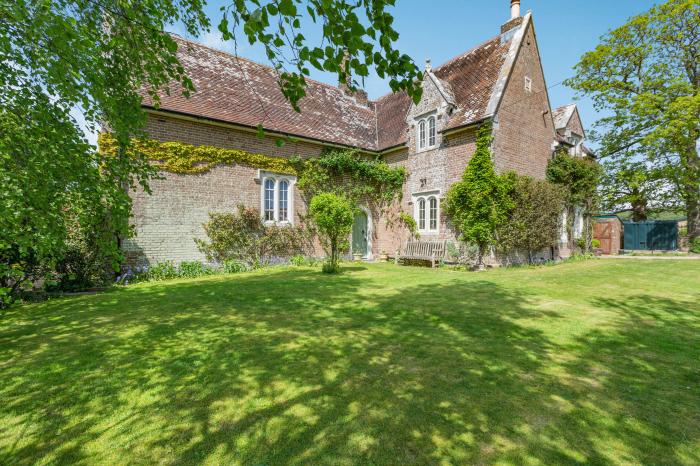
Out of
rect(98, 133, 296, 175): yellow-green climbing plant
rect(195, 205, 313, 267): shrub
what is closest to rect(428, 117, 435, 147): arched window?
rect(98, 133, 296, 175): yellow-green climbing plant

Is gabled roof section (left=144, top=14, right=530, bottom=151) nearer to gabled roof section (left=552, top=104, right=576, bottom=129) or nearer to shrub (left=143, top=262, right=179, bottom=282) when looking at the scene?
shrub (left=143, top=262, right=179, bottom=282)

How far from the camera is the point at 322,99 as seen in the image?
19766mm

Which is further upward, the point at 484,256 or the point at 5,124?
the point at 5,124

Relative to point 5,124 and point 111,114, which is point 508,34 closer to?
point 111,114

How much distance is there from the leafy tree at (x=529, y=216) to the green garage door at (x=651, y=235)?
14633 millimetres

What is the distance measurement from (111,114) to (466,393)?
588 centimetres

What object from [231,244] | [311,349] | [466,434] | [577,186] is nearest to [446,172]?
[577,186]

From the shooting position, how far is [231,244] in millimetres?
14039

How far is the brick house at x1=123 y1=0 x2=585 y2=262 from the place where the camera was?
508 inches

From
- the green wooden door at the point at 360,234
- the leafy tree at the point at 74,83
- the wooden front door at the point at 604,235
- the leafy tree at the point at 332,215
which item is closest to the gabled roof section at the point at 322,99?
the green wooden door at the point at 360,234

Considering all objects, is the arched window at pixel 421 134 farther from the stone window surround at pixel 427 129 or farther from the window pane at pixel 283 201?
the window pane at pixel 283 201

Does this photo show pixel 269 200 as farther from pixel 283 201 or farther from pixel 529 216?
pixel 529 216

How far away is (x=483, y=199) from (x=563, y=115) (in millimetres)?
10938

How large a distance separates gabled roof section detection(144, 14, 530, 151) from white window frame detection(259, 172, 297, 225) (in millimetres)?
2003
